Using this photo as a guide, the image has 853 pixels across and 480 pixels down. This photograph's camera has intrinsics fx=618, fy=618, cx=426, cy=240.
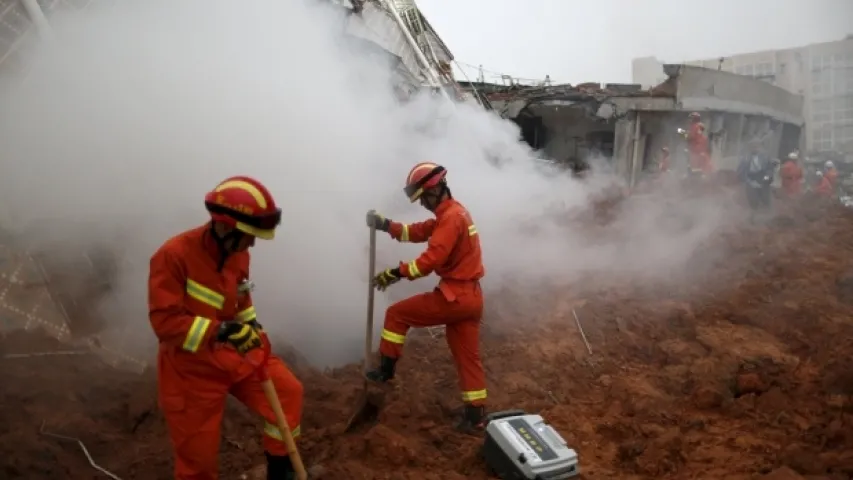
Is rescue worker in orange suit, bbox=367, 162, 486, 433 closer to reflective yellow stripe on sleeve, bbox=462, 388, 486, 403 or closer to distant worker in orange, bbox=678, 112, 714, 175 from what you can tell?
reflective yellow stripe on sleeve, bbox=462, 388, 486, 403

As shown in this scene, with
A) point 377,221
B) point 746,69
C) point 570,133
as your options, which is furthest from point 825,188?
point 746,69

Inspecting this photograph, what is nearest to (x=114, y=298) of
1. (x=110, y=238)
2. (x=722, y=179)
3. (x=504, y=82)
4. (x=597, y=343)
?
(x=110, y=238)

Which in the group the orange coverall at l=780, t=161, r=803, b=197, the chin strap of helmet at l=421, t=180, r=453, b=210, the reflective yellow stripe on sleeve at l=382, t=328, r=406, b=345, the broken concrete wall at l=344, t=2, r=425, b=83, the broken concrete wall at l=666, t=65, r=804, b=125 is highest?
the broken concrete wall at l=344, t=2, r=425, b=83

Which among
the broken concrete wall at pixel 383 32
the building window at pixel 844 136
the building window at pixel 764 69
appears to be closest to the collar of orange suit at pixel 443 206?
the broken concrete wall at pixel 383 32

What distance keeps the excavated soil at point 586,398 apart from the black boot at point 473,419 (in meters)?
0.16

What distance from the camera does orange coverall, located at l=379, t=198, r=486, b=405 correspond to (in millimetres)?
3908

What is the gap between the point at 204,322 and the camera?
262cm

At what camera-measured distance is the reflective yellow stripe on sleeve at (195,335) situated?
2594 mm

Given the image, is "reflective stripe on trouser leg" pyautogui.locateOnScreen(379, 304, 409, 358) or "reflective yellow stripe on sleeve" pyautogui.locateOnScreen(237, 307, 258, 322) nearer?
"reflective yellow stripe on sleeve" pyautogui.locateOnScreen(237, 307, 258, 322)

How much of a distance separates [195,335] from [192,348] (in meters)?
0.06

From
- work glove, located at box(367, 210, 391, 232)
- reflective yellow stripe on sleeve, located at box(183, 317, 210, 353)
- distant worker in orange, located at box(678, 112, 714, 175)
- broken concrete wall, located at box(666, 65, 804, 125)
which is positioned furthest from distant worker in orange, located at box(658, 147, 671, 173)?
reflective yellow stripe on sleeve, located at box(183, 317, 210, 353)

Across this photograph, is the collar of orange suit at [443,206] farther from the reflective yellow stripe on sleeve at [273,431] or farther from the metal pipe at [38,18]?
the metal pipe at [38,18]

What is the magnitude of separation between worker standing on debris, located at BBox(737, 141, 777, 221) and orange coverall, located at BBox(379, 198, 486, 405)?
740cm

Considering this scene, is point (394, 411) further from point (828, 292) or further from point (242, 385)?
point (828, 292)
